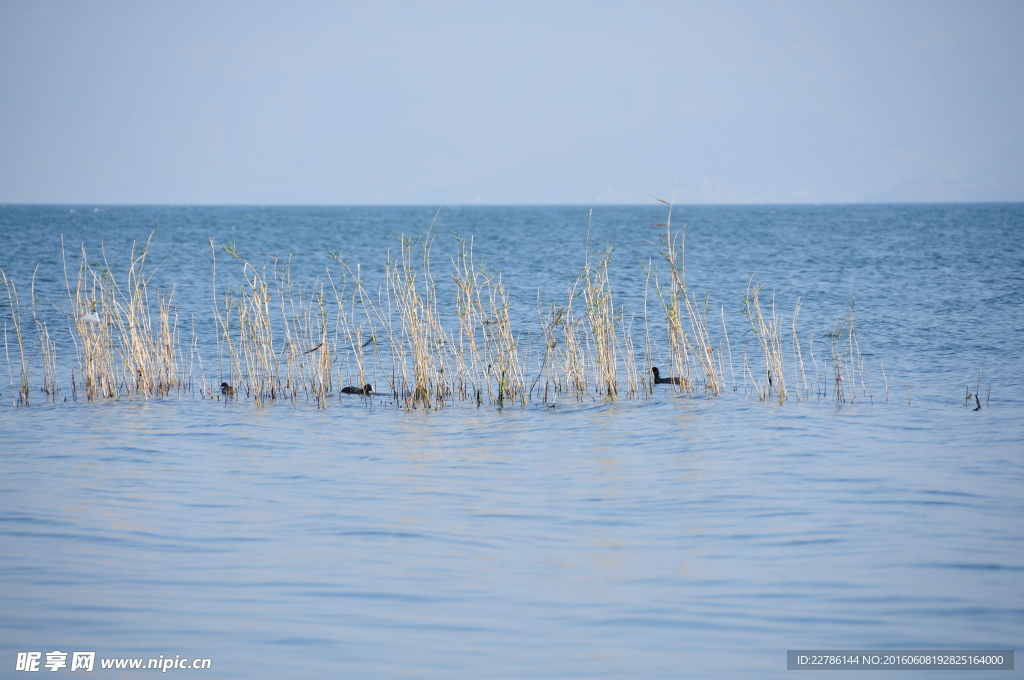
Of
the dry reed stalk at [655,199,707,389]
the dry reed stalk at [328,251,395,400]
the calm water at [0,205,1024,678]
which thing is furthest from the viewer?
the dry reed stalk at [328,251,395,400]

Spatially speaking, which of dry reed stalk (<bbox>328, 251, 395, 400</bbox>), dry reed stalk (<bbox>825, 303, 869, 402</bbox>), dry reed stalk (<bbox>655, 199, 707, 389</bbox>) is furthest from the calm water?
dry reed stalk (<bbox>328, 251, 395, 400</bbox>)

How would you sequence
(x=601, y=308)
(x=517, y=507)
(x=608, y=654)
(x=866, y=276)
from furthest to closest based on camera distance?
(x=866, y=276) → (x=601, y=308) → (x=517, y=507) → (x=608, y=654)

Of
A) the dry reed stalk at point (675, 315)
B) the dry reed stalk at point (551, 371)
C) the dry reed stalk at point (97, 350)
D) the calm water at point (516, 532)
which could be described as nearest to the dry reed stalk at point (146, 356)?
the dry reed stalk at point (97, 350)

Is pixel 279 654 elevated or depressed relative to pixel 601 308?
depressed

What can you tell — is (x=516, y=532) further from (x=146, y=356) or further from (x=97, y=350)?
(x=97, y=350)

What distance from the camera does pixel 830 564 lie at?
5379 mm

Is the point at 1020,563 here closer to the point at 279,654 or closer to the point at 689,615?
the point at 689,615

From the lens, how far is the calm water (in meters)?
4.50

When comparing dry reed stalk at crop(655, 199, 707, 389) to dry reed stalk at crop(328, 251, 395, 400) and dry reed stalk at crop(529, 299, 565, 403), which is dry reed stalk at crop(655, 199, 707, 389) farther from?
dry reed stalk at crop(328, 251, 395, 400)

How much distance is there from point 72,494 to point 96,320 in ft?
14.8

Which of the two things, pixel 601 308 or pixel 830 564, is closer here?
pixel 830 564

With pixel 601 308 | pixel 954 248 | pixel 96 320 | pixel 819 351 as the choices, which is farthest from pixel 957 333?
pixel 954 248

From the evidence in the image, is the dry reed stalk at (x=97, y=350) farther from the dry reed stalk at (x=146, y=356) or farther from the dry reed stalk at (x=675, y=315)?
the dry reed stalk at (x=675, y=315)

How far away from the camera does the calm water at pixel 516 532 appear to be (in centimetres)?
450
